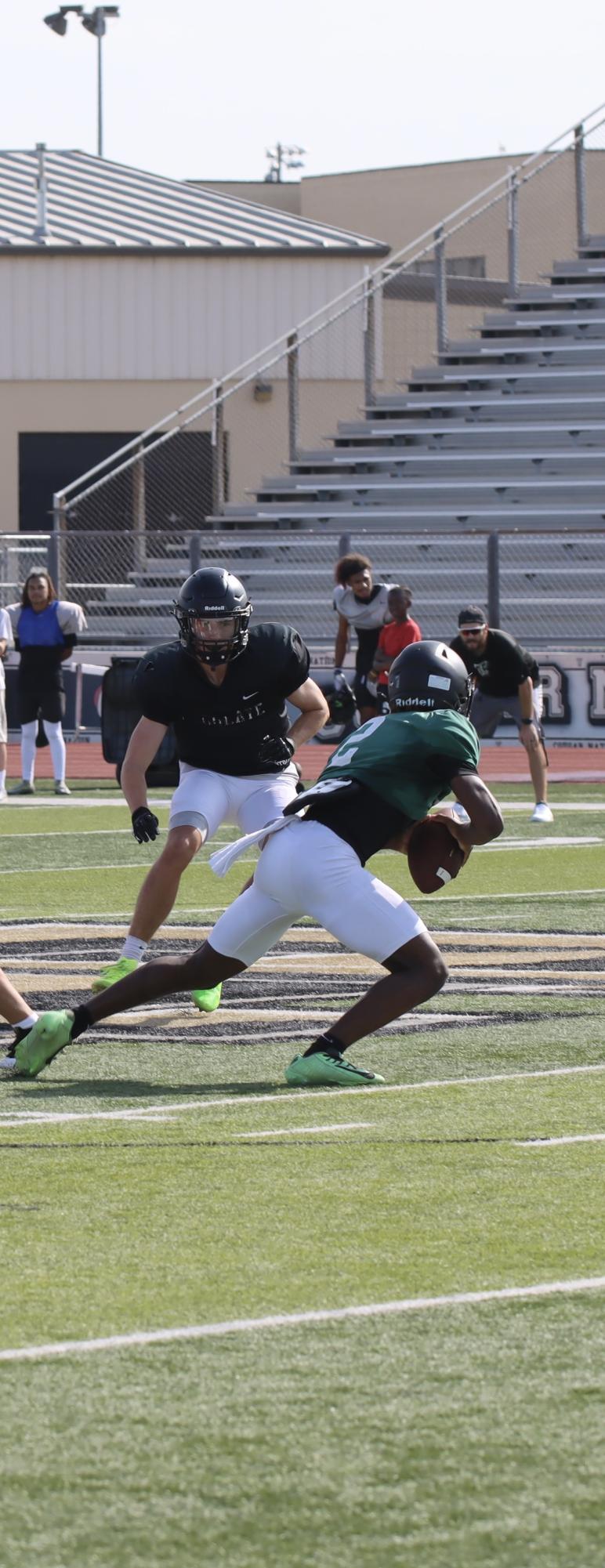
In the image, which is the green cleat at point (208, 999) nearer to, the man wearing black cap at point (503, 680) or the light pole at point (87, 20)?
the man wearing black cap at point (503, 680)

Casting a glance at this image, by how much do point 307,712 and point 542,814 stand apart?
8658 millimetres

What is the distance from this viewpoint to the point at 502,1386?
440 cm

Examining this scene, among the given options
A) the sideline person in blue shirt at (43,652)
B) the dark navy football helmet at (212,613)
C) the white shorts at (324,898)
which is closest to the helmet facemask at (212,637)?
the dark navy football helmet at (212,613)

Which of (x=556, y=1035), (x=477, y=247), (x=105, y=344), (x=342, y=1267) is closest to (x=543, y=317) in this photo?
(x=477, y=247)

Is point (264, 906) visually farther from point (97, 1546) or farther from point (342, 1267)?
point (97, 1546)

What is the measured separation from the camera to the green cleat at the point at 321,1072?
764cm

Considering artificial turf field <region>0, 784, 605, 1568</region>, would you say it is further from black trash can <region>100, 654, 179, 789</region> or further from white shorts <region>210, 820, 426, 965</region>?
black trash can <region>100, 654, 179, 789</region>

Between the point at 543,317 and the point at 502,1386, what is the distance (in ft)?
103

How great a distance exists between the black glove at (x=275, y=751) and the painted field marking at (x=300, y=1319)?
14.4 feet

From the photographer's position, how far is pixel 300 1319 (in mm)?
4887

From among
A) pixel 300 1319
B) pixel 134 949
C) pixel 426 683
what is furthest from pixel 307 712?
pixel 300 1319

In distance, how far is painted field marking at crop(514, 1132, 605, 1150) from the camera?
6664 millimetres

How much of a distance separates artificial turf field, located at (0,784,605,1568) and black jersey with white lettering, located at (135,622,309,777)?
38.5 inches

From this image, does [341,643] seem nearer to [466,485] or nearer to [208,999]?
[466,485]
